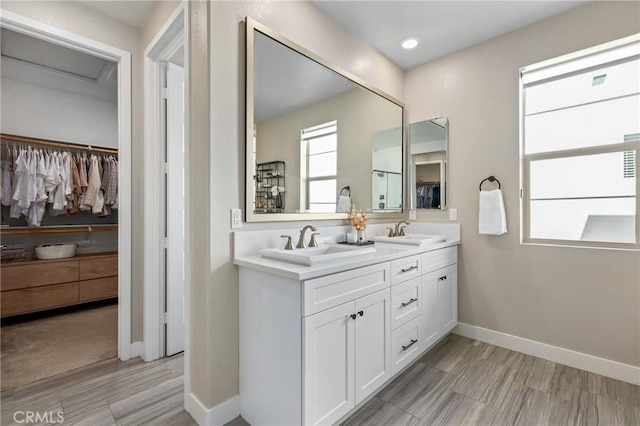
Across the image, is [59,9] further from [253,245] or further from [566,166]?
[566,166]

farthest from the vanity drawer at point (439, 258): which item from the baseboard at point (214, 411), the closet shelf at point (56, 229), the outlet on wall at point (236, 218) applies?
the closet shelf at point (56, 229)

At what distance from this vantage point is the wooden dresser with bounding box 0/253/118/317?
3109mm

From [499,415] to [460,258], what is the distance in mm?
1372

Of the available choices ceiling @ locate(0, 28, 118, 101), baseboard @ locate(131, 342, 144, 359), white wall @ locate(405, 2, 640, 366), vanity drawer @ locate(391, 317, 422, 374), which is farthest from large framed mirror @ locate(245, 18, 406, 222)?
ceiling @ locate(0, 28, 118, 101)

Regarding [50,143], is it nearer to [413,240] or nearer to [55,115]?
[55,115]

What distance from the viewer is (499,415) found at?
5.56 ft

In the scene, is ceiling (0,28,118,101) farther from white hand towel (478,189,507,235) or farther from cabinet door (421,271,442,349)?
white hand towel (478,189,507,235)

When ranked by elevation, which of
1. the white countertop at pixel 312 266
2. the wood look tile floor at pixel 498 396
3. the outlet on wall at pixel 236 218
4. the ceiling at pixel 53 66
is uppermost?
the ceiling at pixel 53 66

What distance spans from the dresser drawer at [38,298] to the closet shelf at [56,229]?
0.64m

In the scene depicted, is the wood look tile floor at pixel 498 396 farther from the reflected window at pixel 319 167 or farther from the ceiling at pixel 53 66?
the ceiling at pixel 53 66

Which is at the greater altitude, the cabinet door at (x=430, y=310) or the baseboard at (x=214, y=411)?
the cabinet door at (x=430, y=310)

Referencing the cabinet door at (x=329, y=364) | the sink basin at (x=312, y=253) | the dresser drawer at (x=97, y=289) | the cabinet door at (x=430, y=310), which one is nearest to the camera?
the cabinet door at (x=329, y=364)

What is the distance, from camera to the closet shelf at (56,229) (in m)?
3.25

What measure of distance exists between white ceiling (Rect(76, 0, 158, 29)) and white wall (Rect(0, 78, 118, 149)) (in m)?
2.24
